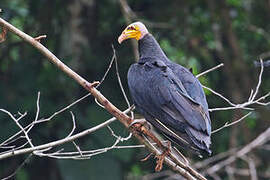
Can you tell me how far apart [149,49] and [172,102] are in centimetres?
85

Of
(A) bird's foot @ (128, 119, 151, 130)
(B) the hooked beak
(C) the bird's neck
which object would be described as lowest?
(A) bird's foot @ (128, 119, 151, 130)

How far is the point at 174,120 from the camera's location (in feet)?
12.2

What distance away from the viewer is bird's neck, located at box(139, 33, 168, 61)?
4.50m

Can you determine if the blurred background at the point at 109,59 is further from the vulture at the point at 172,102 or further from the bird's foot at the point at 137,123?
the bird's foot at the point at 137,123

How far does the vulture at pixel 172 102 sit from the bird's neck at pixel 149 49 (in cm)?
13

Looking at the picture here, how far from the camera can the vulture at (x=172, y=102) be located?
3.67 m

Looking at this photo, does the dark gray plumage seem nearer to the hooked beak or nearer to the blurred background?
the hooked beak

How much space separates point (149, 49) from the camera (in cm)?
456

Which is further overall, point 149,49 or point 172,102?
point 149,49

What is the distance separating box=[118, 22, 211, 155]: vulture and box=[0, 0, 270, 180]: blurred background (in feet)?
5.95

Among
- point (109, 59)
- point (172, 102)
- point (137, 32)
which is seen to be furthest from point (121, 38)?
point (109, 59)

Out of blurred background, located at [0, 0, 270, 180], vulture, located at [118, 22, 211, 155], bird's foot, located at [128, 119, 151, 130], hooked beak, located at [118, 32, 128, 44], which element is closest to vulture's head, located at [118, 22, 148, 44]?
hooked beak, located at [118, 32, 128, 44]

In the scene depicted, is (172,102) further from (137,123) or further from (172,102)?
(137,123)

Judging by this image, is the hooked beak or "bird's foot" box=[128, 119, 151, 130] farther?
the hooked beak
